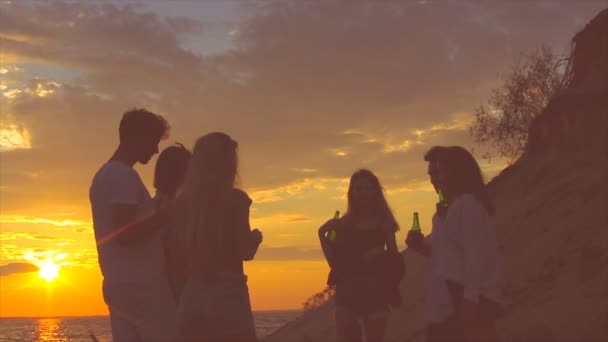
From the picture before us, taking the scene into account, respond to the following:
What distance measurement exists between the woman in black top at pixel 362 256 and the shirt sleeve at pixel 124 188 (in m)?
3.13

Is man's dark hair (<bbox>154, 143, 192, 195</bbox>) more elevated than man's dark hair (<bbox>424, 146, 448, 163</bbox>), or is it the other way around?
man's dark hair (<bbox>154, 143, 192, 195</bbox>)

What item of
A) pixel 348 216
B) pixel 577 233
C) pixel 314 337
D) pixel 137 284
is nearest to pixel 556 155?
pixel 577 233

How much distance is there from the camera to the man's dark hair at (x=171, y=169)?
22.3 ft

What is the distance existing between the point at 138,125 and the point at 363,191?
3163mm

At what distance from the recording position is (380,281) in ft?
26.3

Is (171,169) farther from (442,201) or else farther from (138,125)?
(442,201)

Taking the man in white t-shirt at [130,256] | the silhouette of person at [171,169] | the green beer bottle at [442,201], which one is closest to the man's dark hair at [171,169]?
the silhouette of person at [171,169]

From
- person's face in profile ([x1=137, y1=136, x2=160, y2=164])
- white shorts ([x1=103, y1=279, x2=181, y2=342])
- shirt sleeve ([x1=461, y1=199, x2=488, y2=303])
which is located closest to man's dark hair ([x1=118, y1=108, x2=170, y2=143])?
person's face in profile ([x1=137, y1=136, x2=160, y2=164])

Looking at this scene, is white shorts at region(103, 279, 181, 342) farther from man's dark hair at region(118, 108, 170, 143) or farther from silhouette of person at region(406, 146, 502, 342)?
silhouette of person at region(406, 146, 502, 342)

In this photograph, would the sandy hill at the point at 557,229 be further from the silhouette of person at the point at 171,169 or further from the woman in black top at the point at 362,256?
the silhouette of person at the point at 171,169

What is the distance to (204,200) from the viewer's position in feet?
17.5

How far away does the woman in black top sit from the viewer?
8.00 metres

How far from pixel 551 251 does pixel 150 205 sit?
14088 mm

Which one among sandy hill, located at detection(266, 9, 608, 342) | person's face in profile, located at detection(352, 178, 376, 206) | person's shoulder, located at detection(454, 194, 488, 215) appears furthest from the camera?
sandy hill, located at detection(266, 9, 608, 342)
